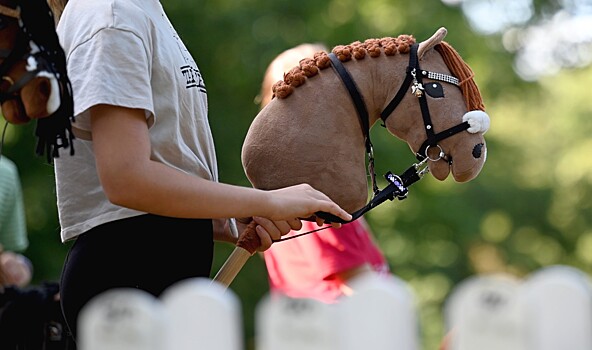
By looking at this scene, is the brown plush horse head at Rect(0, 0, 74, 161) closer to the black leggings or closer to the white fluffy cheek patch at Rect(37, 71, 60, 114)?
the white fluffy cheek patch at Rect(37, 71, 60, 114)

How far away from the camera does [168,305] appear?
1.37m

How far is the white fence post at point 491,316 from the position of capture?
4.39 feet

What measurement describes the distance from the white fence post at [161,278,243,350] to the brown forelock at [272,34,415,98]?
103 cm

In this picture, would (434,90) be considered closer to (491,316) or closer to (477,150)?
(477,150)

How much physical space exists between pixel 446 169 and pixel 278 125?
0.41 meters

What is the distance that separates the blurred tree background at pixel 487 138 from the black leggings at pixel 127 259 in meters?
3.46

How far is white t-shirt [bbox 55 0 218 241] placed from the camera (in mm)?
1895

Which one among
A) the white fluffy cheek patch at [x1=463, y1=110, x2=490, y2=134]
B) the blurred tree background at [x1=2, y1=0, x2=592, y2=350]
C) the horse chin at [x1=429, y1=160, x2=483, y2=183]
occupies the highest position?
the white fluffy cheek patch at [x1=463, y1=110, x2=490, y2=134]

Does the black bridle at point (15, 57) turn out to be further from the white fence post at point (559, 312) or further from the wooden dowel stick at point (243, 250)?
the white fence post at point (559, 312)

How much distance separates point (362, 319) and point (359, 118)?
1.02 m

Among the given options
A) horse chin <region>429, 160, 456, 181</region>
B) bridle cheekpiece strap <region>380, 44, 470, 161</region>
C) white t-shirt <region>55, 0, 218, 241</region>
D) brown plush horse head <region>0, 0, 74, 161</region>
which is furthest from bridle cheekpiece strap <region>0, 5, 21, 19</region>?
horse chin <region>429, 160, 456, 181</region>

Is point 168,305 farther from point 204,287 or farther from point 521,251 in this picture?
point 521,251

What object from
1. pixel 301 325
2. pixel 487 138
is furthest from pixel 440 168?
pixel 487 138

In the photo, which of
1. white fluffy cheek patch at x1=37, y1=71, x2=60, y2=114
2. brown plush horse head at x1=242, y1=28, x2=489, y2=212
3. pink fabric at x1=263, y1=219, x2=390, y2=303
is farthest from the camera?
pink fabric at x1=263, y1=219, x2=390, y2=303
